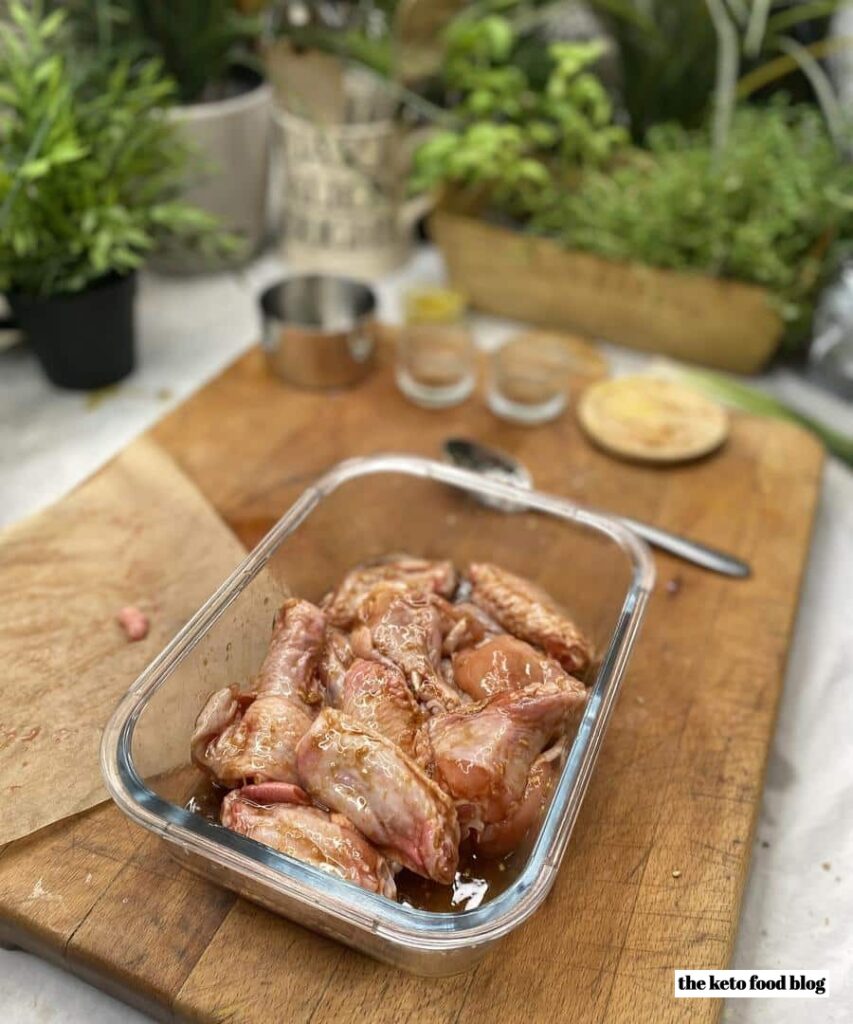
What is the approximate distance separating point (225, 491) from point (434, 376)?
15.9 inches

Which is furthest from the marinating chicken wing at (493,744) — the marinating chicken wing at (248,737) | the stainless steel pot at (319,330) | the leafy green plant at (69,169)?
the leafy green plant at (69,169)

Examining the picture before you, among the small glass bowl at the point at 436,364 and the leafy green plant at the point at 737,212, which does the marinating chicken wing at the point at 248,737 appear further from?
the leafy green plant at the point at 737,212

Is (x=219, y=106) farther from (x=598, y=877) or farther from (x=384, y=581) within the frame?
(x=598, y=877)

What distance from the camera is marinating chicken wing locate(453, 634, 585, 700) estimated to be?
90 cm

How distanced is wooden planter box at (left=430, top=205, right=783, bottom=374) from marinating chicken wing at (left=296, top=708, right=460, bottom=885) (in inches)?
43.3

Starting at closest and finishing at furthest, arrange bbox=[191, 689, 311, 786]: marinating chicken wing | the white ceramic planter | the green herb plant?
bbox=[191, 689, 311, 786]: marinating chicken wing, the green herb plant, the white ceramic planter

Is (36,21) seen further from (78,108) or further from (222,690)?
(222,690)

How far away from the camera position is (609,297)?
5.47 feet

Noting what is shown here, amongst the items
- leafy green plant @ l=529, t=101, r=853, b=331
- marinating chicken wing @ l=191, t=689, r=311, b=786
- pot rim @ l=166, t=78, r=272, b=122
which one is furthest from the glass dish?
pot rim @ l=166, t=78, r=272, b=122

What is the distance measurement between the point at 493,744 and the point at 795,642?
574 mm

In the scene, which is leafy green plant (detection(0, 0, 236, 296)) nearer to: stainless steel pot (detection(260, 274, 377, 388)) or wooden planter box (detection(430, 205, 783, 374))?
stainless steel pot (detection(260, 274, 377, 388))

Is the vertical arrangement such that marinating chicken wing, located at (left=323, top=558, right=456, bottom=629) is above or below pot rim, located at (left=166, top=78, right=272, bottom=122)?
below

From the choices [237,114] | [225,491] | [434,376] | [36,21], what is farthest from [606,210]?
[36,21]

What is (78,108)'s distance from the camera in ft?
4.56
